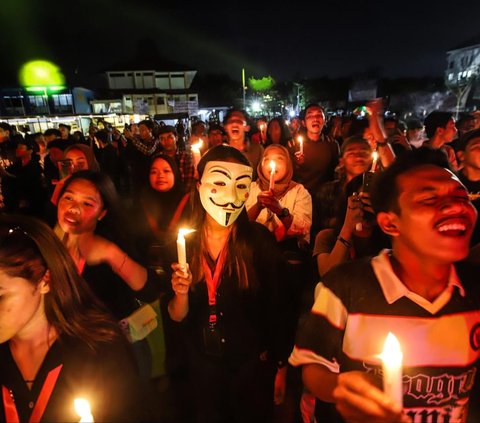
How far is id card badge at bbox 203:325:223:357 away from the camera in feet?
7.86

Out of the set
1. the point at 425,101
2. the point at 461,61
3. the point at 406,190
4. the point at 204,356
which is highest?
the point at 461,61

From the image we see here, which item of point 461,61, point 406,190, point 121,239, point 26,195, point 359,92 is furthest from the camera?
point 461,61

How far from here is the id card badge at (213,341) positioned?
2.40 meters

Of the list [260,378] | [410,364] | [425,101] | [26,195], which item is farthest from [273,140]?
[425,101]

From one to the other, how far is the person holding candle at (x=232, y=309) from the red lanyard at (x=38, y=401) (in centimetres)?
82

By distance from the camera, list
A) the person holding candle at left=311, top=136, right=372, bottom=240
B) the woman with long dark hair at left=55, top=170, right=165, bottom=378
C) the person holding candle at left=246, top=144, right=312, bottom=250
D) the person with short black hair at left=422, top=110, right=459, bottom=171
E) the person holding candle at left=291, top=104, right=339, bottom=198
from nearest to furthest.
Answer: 1. the woman with long dark hair at left=55, top=170, right=165, bottom=378
2. the person holding candle at left=246, top=144, right=312, bottom=250
3. the person holding candle at left=311, top=136, right=372, bottom=240
4. the person with short black hair at left=422, top=110, right=459, bottom=171
5. the person holding candle at left=291, top=104, right=339, bottom=198

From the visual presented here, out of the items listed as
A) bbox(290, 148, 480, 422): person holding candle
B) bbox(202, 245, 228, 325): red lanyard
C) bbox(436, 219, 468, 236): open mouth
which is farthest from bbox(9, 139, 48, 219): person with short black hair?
bbox(436, 219, 468, 236): open mouth

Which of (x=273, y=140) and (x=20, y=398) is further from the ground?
(x=273, y=140)

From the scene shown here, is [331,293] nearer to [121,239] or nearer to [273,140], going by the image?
[121,239]

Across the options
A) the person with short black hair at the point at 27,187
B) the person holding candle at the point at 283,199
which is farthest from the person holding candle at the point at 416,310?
the person with short black hair at the point at 27,187

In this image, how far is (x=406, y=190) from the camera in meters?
1.62

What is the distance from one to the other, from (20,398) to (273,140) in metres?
7.10

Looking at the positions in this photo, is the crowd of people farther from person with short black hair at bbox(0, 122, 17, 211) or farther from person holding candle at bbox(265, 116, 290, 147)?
person holding candle at bbox(265, 116, 290, 147)

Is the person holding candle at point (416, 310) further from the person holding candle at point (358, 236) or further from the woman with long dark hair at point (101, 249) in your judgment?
the woman with long dark hair at point (101, 249)
